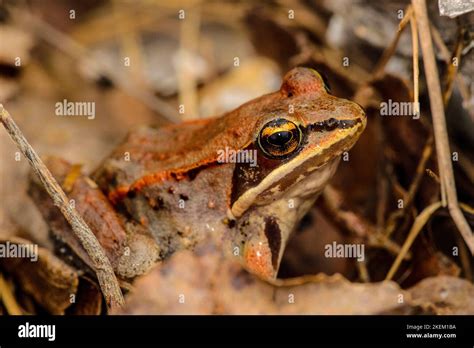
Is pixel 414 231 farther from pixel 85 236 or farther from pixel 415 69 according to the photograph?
pixel 85 236

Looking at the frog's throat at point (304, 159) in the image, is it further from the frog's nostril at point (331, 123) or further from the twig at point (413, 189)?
the twig at point (413, 189)

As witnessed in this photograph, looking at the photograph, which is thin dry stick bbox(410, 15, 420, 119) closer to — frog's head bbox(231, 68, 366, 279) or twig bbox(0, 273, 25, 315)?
frog's head bbox(231, 68, 366, 279)

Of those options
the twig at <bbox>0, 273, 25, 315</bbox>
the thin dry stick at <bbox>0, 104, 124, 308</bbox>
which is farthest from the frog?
the twig at <bbox>0, 273, 25, 315</bbox>

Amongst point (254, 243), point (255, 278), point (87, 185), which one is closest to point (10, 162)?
point (87, 185)

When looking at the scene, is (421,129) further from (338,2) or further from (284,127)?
(338,2)

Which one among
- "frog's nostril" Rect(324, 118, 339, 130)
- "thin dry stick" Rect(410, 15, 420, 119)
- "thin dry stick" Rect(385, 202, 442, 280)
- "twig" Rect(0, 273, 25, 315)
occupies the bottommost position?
"twig" Rect(0, 273, 25, 315)

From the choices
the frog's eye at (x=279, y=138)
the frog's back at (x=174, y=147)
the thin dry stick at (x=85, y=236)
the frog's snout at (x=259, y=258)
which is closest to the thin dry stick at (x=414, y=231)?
the frog's snout at (x=259, y=258)
